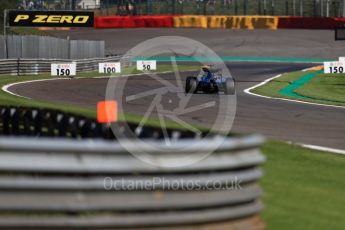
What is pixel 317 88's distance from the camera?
34969mm

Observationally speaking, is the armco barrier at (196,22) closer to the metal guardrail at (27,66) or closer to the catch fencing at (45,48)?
the catch fencing at (45,48)

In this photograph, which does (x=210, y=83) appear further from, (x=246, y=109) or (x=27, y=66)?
(x=27, y=66)

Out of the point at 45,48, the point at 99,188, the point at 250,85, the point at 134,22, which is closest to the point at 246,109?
the point at 250,85

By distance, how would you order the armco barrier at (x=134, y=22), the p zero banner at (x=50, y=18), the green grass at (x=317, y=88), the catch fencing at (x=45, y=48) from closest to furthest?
the green grass at (x=317, y=88)
the catch fencing at (x=45, y=48)
the p zero banner at (x=50, y=18)
the armco barrier at (x=134, y=22)

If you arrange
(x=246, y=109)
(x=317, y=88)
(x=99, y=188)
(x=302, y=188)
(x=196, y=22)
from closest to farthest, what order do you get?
(x=99, y=188)
(x=302, y=188)
(x=246, y=109)
(x=317, y=88)
(x=196, y=22)

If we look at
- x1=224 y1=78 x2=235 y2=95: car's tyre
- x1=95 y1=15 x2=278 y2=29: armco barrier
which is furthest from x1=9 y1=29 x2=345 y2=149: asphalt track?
x1=95 y1=15 x2=278 y2=29: armco barrier

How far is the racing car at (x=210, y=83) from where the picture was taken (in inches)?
1138

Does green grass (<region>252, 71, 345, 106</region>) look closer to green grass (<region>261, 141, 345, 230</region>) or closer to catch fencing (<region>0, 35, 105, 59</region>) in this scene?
catch fencing (<region>0, 35, 105, 59</region>)

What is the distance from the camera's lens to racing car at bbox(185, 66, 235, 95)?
28906mm

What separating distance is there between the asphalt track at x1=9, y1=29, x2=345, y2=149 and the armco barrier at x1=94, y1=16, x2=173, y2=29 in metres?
1.81

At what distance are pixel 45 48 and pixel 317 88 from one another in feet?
68.5

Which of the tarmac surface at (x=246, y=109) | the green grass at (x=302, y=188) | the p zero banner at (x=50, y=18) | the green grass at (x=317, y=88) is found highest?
the p zero banner at (x=50, y=18)

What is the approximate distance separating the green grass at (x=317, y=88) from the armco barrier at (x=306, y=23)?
99.7 feet

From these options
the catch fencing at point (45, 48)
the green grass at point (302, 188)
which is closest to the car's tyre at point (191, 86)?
the green grass at point (302, 188)
